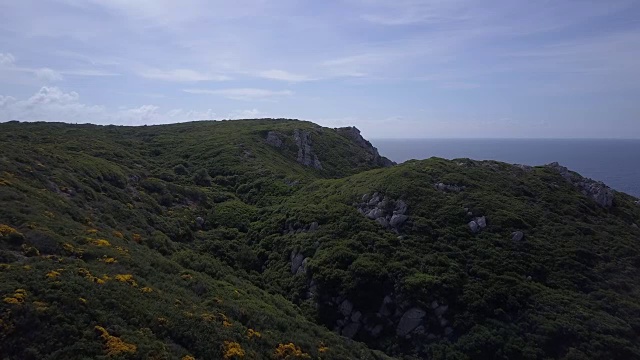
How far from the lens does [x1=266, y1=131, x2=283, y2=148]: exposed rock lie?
6744 cm

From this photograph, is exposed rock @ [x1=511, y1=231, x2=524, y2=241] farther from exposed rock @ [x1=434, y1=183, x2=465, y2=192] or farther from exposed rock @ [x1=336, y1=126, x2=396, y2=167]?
exposed rock @ [x1=336, y1=126, x2=396, y2=167]

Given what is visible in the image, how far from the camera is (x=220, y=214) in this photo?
131 ft

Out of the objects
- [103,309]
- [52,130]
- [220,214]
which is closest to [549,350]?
[103,309]

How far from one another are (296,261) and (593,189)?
107ft

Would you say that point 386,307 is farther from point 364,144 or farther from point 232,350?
point 364,144

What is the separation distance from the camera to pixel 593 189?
44.6 metres

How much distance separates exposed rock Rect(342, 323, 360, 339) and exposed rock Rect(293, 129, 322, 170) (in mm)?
38912

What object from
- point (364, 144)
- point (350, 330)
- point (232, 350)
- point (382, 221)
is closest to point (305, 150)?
point (364, 144)

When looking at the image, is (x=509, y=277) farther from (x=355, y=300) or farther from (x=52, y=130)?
(x=52, y=130)

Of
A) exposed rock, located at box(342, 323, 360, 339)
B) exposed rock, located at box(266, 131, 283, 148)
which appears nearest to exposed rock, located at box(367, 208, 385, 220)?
exposed rock, located at box(342, 323, 360, 339)

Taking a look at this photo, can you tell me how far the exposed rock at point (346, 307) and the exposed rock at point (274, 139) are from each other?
4218cm

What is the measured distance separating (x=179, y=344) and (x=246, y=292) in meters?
10.2

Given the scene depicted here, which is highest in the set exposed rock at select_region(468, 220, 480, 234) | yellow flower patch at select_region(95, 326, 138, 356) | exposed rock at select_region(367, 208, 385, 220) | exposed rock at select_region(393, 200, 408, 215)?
exposed rock at select_region(393, 200, 408, 215)

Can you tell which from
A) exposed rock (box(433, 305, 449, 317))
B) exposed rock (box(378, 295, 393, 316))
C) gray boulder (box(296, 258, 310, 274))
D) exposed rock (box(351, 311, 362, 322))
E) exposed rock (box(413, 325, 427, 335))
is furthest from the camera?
gray boulder (box(296, 258, 310, 274))
